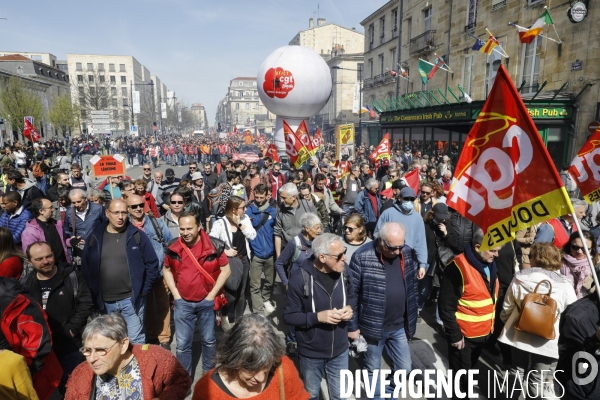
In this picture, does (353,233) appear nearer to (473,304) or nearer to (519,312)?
(473,304)

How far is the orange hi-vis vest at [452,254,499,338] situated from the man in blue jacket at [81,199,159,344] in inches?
121

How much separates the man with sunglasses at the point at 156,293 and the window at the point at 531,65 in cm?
1603

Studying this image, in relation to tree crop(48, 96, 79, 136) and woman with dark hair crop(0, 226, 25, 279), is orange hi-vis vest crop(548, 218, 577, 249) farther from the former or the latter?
tree crop(48, 96, 79, 136)

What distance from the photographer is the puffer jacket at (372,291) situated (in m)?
3.25

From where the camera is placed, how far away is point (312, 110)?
53.3 ft

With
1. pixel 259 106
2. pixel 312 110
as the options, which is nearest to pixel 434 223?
pixel 312 110

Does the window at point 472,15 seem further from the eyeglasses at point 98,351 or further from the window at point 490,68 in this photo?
the eyeglasses at point 98,351

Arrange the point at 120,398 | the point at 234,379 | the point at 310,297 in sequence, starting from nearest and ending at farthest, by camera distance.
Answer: the point at 234,379
the point at 120,398
the point at 310,297

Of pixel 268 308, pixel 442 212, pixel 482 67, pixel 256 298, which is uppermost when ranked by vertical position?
pixel 482 67

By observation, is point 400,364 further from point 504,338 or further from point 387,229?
point 387,229

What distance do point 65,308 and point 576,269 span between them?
192 inches

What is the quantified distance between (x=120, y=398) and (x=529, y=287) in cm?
310

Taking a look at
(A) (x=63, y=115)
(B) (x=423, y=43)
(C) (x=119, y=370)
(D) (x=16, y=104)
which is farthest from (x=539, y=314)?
(A) (x=63, y=115)

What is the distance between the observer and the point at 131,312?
152 inches
